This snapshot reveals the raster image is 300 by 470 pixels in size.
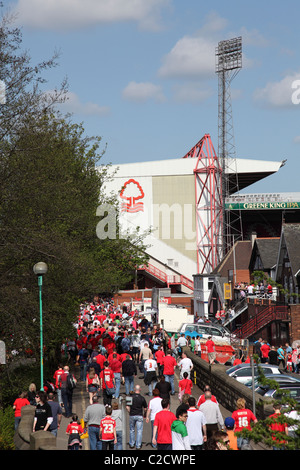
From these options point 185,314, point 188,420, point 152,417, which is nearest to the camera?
point 188,420

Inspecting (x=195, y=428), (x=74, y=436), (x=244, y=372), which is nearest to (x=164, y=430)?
(x=195, y=428)

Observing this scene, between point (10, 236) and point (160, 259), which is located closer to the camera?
point (10, 236)

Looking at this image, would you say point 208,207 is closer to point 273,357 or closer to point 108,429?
point 273,357

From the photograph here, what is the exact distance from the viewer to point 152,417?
1620cm

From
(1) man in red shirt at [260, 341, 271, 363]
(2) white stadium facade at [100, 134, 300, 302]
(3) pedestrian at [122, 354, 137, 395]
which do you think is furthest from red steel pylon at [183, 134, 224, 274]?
(3) pedestrian at [122, 354, 137, 395]

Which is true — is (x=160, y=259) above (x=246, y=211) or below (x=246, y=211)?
below

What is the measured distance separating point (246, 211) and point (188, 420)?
297ft

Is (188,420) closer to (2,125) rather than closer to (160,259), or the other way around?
(2,125)

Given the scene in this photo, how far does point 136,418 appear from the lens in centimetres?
1644

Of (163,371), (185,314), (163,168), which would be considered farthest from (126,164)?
(163,371)

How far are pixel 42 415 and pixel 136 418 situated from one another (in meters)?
2.11

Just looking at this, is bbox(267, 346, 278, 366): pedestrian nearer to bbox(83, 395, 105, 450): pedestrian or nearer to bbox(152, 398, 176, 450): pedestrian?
bbox(83, 395, 105, 450): pedestrian

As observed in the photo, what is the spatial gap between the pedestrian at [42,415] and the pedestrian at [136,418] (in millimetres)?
1799

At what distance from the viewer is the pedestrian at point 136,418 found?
16.4 m
